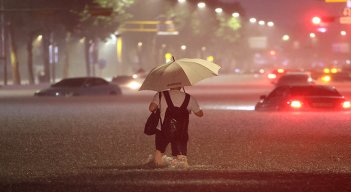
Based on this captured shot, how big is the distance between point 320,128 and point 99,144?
24.2 feet

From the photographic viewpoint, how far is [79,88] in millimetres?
52969

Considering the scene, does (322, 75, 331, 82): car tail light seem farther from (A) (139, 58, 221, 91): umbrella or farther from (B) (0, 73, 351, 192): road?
(A) (139, 58, 221, 91): umbrella

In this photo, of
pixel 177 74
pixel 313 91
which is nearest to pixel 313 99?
pixel 313 91

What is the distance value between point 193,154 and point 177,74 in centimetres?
366

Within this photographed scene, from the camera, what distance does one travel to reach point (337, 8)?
190 m

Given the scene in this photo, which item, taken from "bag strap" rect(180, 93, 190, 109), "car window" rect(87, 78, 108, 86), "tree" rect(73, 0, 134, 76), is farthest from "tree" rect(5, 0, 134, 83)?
"bag strap" rect(180, 93, 190, 109)

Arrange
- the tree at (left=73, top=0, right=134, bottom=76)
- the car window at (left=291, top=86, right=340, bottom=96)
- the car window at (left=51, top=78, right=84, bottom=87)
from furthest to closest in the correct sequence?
the tree at (left=73, top=0, right=134, bottom=76)
the car window at (left=51, top=78, right=84, bottom=87)
the car window at (left=291, top=86, right=340, bottom=96)

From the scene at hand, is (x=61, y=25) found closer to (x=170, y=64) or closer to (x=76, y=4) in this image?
(x=76, y=4)

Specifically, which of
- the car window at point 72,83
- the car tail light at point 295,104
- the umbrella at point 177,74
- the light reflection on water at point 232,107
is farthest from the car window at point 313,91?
the car window at point 72,83

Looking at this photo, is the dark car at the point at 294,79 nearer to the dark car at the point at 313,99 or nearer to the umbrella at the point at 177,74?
the dark car at the point at 313,99

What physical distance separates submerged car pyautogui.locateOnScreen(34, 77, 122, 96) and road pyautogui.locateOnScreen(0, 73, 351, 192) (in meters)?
20.9

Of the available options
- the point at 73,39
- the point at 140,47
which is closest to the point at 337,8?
the point at 140,47

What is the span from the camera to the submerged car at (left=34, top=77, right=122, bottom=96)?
5291 centimetres

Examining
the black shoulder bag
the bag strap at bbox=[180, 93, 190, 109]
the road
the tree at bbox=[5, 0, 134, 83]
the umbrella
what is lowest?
the road
